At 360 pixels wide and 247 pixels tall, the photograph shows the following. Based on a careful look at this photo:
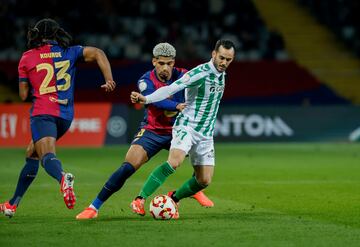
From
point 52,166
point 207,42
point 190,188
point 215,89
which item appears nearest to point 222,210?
point 190,188

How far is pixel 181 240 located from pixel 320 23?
78.8 ft

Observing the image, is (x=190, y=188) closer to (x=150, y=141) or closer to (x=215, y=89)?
(x=150, y=141)

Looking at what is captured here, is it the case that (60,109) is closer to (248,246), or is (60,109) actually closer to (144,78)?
(144,78)

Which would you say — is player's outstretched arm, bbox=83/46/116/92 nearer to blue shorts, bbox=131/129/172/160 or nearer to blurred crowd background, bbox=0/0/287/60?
blue shorts, bbox=131/129/172/160

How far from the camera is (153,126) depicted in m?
9.97

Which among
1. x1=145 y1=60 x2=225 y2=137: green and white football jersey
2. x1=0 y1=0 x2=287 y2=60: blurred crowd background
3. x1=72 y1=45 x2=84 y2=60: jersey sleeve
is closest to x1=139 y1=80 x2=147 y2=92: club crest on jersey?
x1=145 y1=60 x2=225 y2=137: green and white football jersey

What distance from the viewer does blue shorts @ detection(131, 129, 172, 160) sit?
9797mm

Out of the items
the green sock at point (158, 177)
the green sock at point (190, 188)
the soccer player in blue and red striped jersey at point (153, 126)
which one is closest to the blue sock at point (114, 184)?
the soccer player in blue and red striped jersey at point (153, 126)

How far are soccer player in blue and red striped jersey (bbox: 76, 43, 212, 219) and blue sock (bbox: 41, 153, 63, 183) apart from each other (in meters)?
0.68

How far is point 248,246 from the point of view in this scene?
7512 mm

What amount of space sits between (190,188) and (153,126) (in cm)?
78

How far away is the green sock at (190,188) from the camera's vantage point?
389 inches

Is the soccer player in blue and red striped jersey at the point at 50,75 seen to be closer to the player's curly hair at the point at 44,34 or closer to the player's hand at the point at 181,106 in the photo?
the player's curly hair at the point at 44,34

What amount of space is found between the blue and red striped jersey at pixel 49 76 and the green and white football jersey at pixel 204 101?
1.24m
